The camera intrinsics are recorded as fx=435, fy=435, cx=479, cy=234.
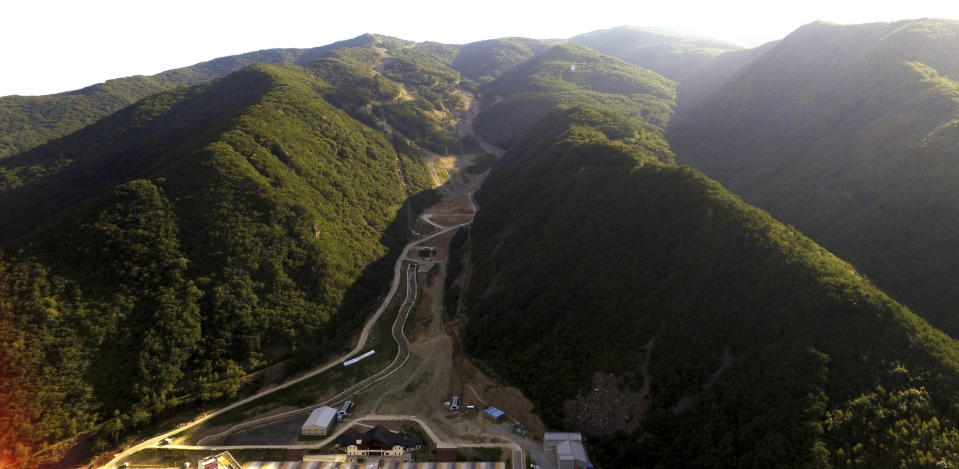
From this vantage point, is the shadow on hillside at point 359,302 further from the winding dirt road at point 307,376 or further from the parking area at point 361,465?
the parking area at point 361,465

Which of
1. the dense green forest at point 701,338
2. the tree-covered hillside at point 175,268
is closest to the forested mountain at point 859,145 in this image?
the dense green forest at point 701,338

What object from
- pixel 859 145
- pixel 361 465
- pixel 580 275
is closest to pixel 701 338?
pixel 580 275

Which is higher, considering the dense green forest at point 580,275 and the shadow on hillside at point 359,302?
the dense green forest at point 580,275

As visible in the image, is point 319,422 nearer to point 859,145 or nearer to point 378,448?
point 378,448

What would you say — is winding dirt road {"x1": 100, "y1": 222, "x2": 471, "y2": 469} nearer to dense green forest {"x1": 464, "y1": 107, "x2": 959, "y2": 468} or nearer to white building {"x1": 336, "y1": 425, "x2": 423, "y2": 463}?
white building {"x1": 336, "y1": 425, "x2": 423, "y2": 463}

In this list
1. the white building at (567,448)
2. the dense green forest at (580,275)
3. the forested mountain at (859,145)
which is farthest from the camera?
the forested mountain at (859,145)

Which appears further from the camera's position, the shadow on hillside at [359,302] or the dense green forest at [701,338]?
the shadow on hillside at [359,302]

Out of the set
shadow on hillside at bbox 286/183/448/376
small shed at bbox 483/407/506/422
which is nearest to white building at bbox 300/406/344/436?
shadow on hillside at bbox 286/183/448/376

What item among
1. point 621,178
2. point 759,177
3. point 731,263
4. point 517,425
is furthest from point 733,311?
point 759,177
